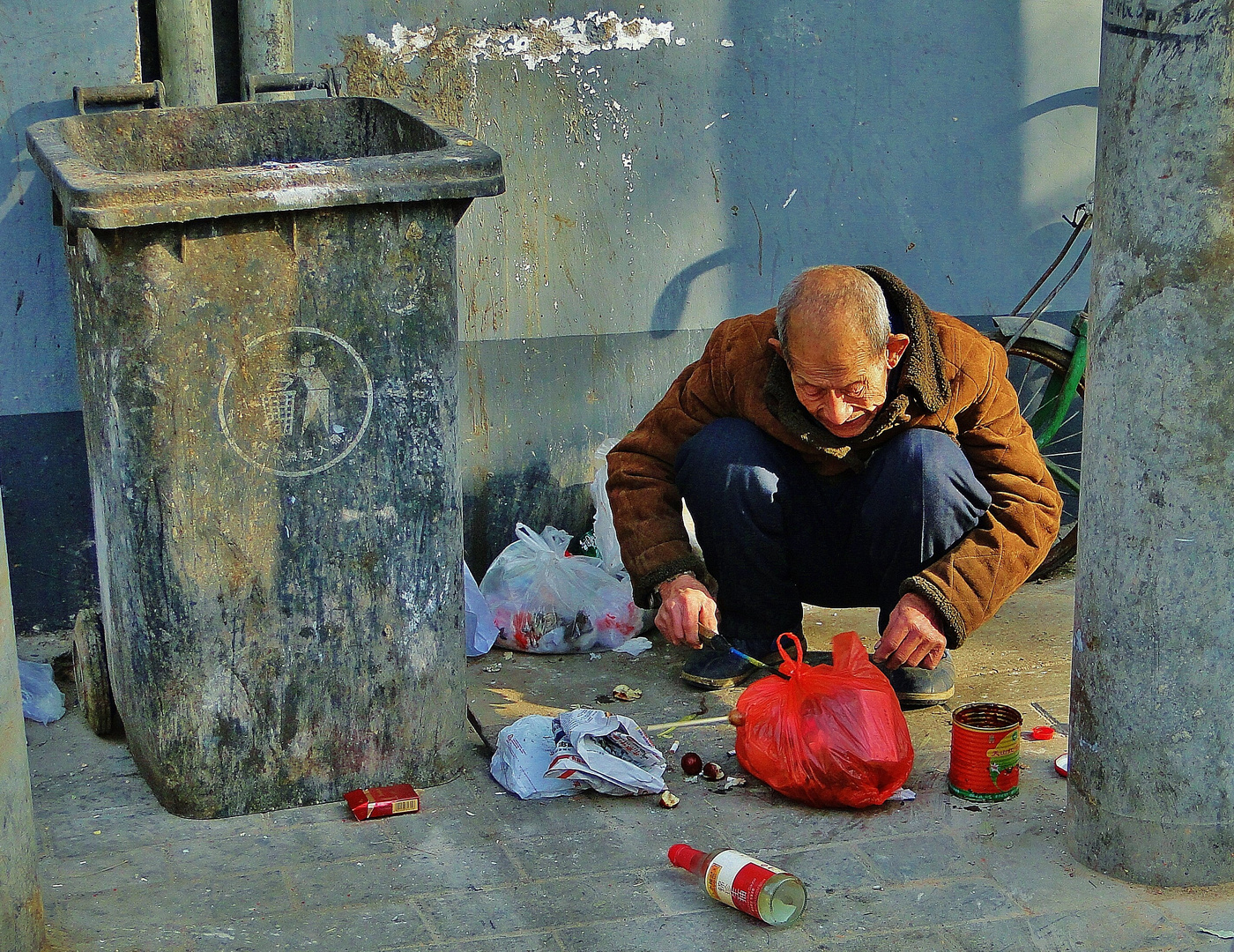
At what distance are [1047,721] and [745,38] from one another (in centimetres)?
209

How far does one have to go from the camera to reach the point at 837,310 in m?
2.80

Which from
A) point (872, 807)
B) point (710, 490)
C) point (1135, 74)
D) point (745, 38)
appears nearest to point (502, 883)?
point (872, 807)

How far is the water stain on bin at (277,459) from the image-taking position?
251 centimetres

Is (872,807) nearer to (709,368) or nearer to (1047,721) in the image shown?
(1047,721)

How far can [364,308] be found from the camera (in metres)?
2.64

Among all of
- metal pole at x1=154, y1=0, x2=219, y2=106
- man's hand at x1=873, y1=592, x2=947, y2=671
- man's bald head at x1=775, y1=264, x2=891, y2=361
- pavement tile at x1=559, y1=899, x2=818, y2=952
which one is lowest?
pavement tile at x1=559, y1=899, x2=818, y2=952

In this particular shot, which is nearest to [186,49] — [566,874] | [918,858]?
[566,874]

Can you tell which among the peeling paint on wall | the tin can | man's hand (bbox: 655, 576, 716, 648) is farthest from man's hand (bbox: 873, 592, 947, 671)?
the peeling paint on wall

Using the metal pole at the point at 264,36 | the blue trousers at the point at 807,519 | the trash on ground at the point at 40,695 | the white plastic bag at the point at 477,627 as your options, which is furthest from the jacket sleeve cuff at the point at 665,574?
the metal pole at the point at 264,36

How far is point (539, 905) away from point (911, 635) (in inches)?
38.6

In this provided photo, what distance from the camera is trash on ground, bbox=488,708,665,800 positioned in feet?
9.20

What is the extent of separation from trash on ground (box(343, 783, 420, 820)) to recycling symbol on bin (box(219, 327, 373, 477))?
664 millimetres

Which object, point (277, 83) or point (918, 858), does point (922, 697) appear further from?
point (277, 83)

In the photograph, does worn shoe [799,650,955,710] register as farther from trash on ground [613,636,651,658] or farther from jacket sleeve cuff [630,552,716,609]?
trash on ground [613,636,651,658]
